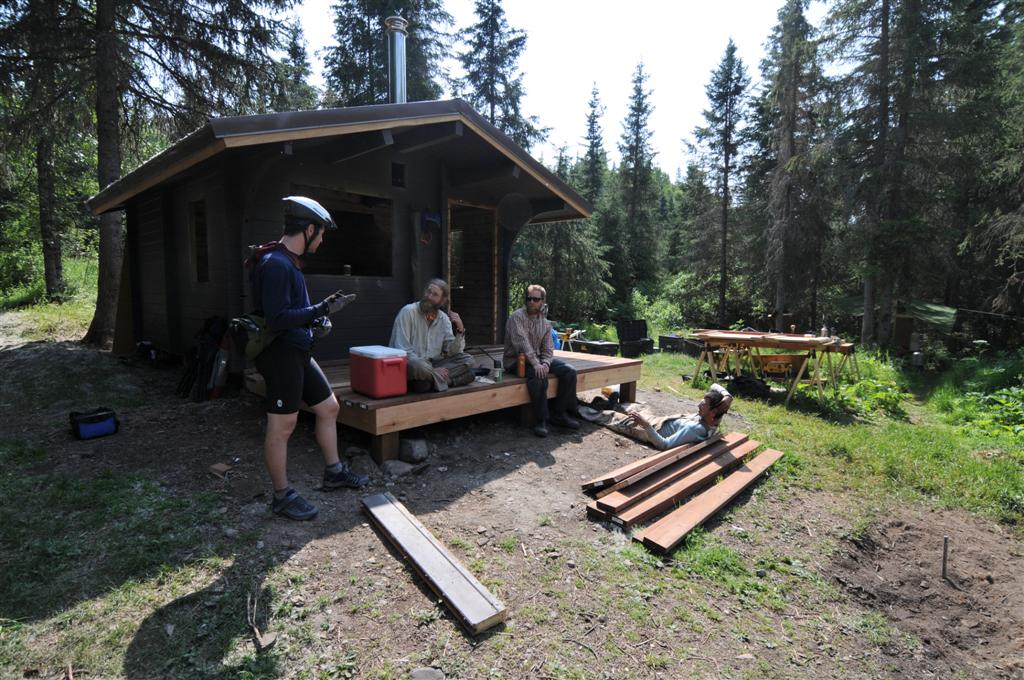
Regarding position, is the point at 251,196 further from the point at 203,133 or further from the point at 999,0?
the point at 999,0

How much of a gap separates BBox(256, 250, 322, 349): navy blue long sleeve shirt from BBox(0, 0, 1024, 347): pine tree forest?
7.07 meters

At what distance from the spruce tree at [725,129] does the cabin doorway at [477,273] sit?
40.9 ft

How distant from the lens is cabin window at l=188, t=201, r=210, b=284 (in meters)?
5.88

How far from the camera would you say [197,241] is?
5.93 m

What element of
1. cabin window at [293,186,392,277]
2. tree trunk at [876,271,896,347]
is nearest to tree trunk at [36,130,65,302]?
cabin window at [293,186,392,277]

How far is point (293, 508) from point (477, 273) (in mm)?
5224

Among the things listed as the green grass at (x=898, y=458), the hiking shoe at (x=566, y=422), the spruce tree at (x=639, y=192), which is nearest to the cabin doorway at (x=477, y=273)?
the hiking shoe at (x=566, y=422)

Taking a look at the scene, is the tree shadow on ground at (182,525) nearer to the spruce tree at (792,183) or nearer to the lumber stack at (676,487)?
the lumber stack at (676,487)

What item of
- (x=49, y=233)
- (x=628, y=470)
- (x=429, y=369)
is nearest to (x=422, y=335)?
(x=429, y=369)

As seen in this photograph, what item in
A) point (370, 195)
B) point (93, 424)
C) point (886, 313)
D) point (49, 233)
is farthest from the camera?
point (49, 233)

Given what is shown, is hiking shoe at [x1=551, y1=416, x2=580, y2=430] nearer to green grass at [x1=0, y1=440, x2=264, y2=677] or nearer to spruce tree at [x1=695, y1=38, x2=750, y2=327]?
green grass at [x1=0, y1=440, x2=264, y2=677]

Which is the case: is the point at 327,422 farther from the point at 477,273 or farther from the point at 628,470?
the point at 477,273

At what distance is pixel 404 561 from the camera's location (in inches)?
108

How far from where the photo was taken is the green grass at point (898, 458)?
14.5 feet
